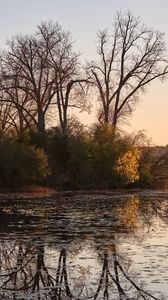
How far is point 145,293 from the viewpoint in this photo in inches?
429

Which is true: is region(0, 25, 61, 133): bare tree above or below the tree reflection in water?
above

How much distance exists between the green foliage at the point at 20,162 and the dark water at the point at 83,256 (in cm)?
1864

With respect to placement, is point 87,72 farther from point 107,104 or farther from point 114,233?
point 114,233

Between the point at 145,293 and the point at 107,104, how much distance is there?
45576 mm

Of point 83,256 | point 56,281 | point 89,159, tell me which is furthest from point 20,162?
point 56,281

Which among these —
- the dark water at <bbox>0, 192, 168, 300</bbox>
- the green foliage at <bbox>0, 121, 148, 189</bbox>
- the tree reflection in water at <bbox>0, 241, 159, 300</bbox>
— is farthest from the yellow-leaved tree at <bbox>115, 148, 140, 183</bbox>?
the tree reflection in water at <bbox>0, 241, 159, 300</bbox>

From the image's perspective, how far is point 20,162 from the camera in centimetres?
4534

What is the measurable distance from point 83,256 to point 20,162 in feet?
101

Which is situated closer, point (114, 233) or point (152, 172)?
point (114, 233)

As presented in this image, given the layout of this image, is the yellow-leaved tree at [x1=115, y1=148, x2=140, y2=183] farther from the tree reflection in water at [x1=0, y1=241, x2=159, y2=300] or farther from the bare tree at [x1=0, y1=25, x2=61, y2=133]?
the tree reflection in water at [x1=0, y1=241, x2=159, y2=300]

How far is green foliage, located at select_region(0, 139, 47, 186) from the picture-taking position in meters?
44.9

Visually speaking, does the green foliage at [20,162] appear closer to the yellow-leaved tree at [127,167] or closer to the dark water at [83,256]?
the yellow-leaved tree at [127,167]

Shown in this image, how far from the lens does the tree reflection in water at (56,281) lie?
10.8m

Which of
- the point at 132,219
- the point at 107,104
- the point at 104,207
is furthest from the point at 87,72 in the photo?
the point at 132,219
